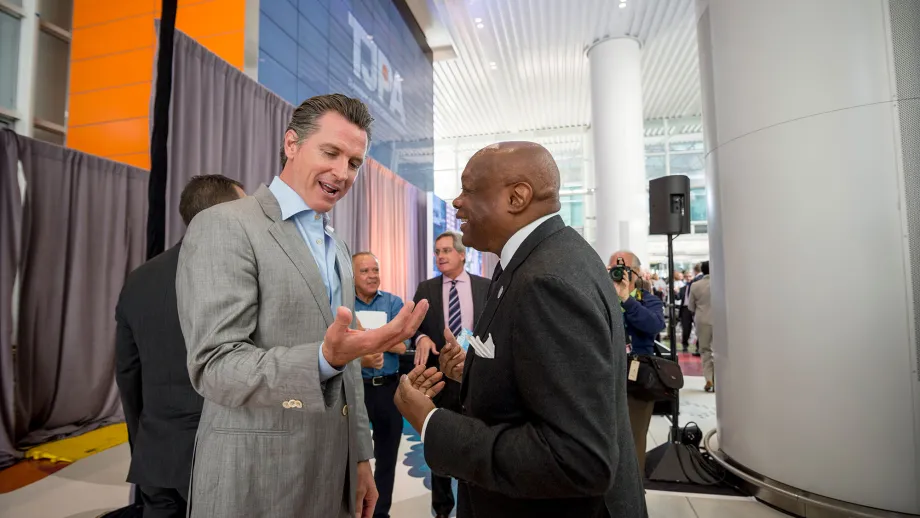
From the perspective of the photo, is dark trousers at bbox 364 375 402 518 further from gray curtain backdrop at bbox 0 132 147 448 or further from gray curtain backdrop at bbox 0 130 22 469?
gray curtain backdrop at bbox 0 132 147 448

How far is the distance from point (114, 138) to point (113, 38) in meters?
1.13

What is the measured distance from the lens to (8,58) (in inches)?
204

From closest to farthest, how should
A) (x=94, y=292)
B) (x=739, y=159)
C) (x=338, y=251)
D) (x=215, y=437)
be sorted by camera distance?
(x=215, y=437), (x=338, y=251), (x=739, y=159), (x=94, y=292)

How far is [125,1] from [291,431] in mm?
6329

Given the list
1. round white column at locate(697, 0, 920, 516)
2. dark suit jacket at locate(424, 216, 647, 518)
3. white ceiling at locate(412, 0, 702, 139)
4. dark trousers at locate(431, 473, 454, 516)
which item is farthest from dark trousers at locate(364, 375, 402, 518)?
white ceiling at locate(412, 0, 702, 139)

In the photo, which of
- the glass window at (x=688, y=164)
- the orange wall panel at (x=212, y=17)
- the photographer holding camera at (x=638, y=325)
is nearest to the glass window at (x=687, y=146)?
the glass window at (x=688, y=164)

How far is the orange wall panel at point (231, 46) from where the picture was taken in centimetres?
442

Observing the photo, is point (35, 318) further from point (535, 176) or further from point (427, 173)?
point (427, 173)

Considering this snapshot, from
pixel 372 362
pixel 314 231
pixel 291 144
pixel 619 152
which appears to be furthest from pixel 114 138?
pixel 619 152

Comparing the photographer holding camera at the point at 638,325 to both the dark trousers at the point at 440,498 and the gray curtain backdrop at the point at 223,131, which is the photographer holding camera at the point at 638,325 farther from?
the gray curtain backdrop at the point at 223,131

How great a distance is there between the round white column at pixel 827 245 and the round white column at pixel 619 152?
5.50m

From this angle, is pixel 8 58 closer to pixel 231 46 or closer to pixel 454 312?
pixel 231 46

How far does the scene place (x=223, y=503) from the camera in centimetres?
99

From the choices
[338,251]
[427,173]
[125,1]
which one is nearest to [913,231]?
[338,251]
